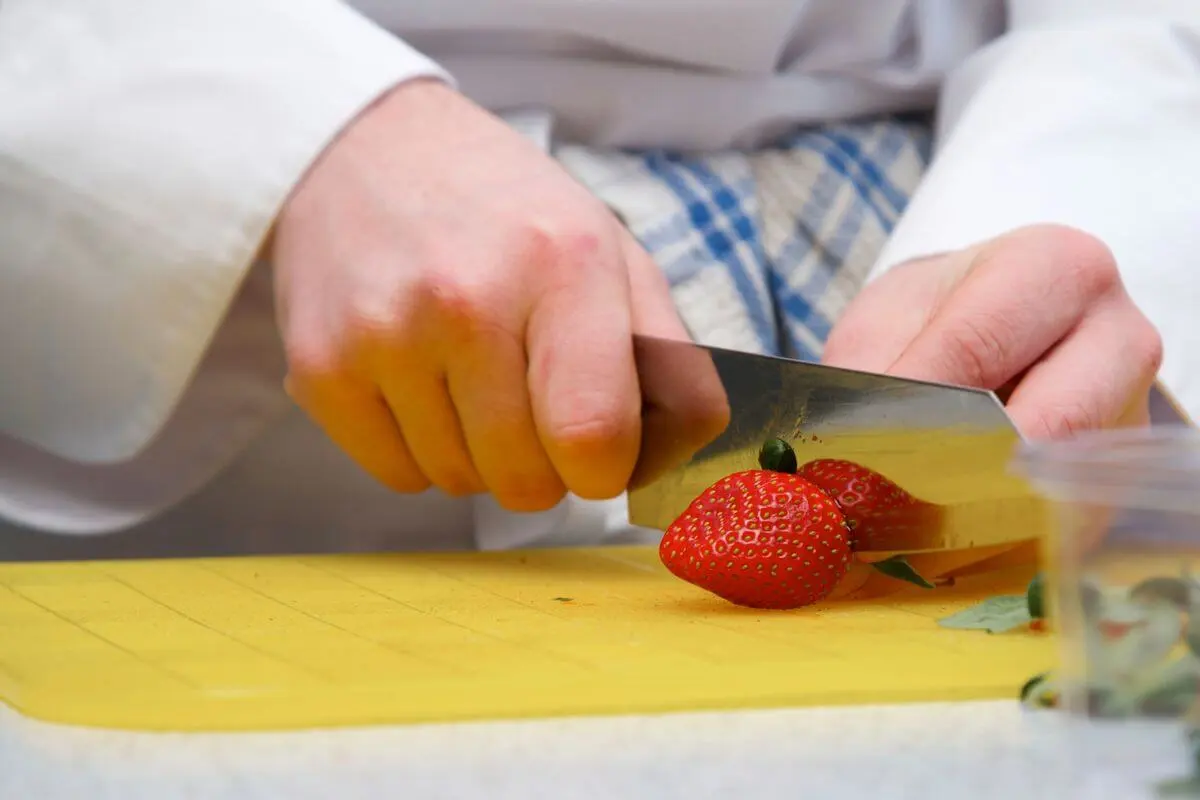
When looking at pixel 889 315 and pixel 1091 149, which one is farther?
pixel 1091 149

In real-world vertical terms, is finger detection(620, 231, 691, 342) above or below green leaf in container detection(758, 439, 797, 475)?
above

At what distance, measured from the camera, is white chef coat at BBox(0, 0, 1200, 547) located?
76 centimetres

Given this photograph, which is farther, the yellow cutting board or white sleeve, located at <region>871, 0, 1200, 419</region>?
white sleeve, located at <region>871, 0, 1200, 419</region>

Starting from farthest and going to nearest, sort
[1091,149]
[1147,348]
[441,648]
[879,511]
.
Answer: [1091,149]
[1147,348]
[879,511]
[441,648]

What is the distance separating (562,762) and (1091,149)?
0.76 m

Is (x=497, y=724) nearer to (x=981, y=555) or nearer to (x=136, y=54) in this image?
(x=981, y=555)

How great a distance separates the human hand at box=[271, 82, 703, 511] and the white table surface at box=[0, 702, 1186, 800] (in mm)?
277

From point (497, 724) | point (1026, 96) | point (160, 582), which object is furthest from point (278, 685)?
point (1026, 96)

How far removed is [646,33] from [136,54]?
0.36 meters

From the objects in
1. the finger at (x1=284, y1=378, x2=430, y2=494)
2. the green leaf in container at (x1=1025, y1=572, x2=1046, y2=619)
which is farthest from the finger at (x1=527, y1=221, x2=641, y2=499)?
the green leaf in container at (x1=1025, y1=572, x2=1046, y2=619)

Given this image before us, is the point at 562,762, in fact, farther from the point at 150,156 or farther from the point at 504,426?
the point at 150,156

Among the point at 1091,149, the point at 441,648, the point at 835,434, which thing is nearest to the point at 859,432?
the point at 835,434

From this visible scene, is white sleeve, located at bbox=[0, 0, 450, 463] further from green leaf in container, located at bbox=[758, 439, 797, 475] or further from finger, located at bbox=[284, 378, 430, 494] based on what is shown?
green leaf in container, located at bbox=[758, 439, 797, 475]

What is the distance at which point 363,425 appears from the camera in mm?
740
